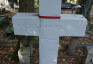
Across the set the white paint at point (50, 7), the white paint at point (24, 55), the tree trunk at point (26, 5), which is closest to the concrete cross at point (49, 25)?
the white paint at point (50, 7)

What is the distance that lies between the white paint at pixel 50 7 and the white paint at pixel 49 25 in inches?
5.1

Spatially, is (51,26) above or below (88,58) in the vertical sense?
above

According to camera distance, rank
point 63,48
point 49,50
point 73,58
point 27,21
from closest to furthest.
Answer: point 27,21, point 49,50, point 73,58, point 63,48

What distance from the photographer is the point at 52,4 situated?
1941mm

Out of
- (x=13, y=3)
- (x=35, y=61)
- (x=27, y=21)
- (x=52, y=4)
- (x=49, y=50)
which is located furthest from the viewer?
(x=13, y=3)

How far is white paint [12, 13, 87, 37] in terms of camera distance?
6.86 feet

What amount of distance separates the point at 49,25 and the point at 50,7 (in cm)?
33

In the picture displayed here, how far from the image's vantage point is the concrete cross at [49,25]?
6.52ft

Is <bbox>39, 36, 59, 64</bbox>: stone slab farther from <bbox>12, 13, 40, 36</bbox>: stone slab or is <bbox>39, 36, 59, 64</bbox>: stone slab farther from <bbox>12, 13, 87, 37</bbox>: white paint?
<bbox>12, 13, 40, 36</bbox>: stone slab

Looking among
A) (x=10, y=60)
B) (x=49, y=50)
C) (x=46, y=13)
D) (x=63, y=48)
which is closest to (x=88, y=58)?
(x=63, y=48)

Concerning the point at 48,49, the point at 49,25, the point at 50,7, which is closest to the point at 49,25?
the point at 49,25

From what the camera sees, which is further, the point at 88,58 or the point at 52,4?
the point at 88,58

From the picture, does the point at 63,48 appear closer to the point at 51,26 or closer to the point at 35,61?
the point at 35,61

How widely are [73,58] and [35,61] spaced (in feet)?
4.25
